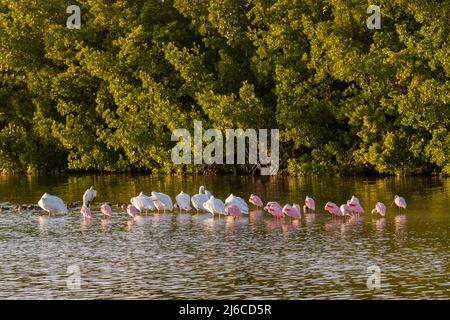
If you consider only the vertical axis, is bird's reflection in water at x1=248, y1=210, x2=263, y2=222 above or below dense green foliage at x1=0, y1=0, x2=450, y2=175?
below

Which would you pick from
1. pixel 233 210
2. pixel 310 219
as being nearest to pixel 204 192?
pixel 233 210

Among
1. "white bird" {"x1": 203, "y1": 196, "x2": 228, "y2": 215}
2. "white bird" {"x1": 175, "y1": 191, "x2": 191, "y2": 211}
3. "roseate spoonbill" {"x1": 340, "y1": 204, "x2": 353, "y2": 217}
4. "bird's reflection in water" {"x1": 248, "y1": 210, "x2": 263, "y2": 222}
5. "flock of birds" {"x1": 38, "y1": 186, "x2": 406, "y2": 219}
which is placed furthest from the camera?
"white bird" {"x1": 175, "y1": 191, "x2": 191, "y2": 211}

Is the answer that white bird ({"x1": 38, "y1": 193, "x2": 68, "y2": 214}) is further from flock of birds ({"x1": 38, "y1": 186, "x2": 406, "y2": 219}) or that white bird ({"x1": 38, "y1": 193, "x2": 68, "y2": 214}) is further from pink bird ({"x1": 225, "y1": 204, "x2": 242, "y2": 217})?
pink bird ({"x1": 225, "y1": 204, "x2": 242, "y2": 217})

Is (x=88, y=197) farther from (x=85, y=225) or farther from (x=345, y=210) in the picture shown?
(x=345, y=210)

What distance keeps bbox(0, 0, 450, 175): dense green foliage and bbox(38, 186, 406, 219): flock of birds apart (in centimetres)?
1370

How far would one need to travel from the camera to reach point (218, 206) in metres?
37.6

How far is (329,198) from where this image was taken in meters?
43.2

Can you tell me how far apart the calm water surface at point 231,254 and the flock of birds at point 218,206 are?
0.34 meters

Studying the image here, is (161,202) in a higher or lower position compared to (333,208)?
higher

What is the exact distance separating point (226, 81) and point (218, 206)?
21640 millimetres

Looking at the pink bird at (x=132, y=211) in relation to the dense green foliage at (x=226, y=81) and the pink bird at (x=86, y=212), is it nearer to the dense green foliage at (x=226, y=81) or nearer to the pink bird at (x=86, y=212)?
the pink bird at (x=86, y=212)

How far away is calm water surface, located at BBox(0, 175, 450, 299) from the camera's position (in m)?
25.3

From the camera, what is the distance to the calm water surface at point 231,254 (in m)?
25.3

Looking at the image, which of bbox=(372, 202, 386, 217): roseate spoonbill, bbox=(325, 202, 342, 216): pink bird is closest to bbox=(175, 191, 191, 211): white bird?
bbox=(325, 202, 342, 216): pink bird
